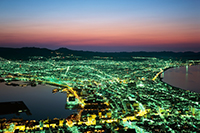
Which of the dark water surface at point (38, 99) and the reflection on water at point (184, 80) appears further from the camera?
the reflection on water at point (184, 80)

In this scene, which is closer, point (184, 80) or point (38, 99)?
point (38, 99)

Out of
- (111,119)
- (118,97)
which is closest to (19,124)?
(111,119)

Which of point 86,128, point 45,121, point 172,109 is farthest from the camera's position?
point 172,109

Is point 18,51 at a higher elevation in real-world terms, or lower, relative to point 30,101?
higher

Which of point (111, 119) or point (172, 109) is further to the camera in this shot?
point (172, 109)

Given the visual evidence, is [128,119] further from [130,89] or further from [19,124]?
[130,89]

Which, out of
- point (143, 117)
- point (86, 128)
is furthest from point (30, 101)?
point (143, 117)

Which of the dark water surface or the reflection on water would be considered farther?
the reflection on water

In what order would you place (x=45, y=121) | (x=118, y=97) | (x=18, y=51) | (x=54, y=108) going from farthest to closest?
1. (x=18, y=51)
2. (x=118, y=97)
3. (x=54, y=108)
4. (x=45, y=121)
